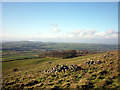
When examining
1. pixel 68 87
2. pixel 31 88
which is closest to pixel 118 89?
pixel 68 87

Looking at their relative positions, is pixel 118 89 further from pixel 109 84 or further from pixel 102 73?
pixel 102 73

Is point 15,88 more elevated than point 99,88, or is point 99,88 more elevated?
point 99,88

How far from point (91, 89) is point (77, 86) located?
1764 millimetres

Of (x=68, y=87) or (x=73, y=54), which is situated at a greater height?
(x=68, y=87)

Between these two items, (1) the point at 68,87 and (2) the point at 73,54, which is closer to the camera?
(1) the point at 68,87

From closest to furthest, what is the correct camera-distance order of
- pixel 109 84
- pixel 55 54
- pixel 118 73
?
pixel 109 84 < pixel 118 73 < pixel 55 54

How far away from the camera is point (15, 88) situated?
1286 cm

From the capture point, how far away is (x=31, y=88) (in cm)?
1193

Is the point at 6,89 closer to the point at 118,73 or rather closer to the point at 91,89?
the point at 91,89

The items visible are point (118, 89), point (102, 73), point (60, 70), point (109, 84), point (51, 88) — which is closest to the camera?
point (118, 89)

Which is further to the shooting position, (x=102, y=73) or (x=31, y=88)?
(x=102, y=73)

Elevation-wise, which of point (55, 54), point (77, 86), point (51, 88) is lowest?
point (55, 54)

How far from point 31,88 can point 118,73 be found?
1433cm

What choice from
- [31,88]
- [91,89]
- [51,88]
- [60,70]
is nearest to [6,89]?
[31,88]
